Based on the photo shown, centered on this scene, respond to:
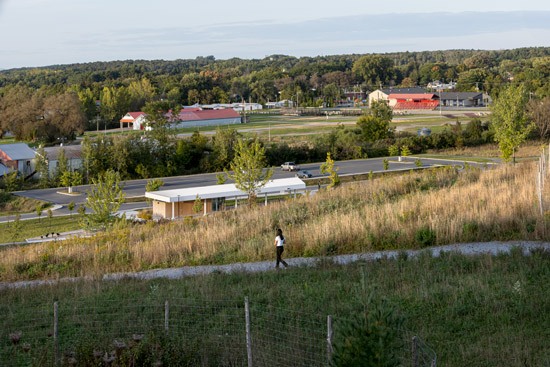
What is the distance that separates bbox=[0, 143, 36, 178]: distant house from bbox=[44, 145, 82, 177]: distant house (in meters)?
1.85

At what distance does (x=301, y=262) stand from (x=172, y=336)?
7.29 m

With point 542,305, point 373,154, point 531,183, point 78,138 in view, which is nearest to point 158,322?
point 542,305

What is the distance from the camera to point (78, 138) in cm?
7081

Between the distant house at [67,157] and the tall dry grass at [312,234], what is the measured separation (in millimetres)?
24403

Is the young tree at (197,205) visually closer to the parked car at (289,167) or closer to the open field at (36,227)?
the open field at (36,227)

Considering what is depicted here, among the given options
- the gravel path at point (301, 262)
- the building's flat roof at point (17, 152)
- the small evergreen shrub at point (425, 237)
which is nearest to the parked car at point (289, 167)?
the building's flat roof at point (17, 152)

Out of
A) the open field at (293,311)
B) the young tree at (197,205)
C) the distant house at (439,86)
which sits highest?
the distant house at (439,86)

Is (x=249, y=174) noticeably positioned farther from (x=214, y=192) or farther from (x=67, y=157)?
(x=67, y=157)

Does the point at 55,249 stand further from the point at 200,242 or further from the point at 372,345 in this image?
the point at 372,345

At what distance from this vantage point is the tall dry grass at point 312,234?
17.6 m

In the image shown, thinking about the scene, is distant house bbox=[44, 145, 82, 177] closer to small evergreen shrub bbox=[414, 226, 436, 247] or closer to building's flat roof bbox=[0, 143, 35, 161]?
building's flat roof bbox=[0, 143, 35, 161]

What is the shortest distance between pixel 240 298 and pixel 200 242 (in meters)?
7.50

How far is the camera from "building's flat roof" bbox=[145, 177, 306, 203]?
3195 cm

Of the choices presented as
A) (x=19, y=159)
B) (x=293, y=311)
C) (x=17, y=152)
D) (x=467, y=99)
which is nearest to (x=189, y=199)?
(x=19, y=159)
